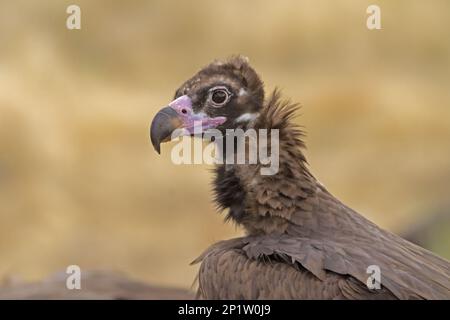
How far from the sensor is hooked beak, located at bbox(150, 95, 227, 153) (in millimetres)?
5781

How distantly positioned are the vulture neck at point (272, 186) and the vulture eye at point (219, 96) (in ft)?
0.67

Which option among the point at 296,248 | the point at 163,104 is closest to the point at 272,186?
the point at 296,248

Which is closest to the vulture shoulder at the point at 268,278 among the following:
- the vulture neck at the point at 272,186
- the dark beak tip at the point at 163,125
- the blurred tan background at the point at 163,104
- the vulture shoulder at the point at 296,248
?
the vulture shoulder at the point at 296,248

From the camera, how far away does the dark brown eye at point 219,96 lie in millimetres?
5809

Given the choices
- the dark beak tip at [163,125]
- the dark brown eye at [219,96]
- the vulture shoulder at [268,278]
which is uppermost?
the dark brown eye at [219,96]

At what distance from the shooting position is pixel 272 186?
217 inches

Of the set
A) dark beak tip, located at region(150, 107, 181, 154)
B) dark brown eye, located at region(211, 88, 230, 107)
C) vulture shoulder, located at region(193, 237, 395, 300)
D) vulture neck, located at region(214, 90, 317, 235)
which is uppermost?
dark brown eye, located at region(211, 88, 230, 107)

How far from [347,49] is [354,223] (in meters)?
9.69

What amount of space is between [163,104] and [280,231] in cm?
822

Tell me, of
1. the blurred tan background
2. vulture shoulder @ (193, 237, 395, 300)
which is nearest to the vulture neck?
vulture shoulder @ (193, 237, 395, 300)

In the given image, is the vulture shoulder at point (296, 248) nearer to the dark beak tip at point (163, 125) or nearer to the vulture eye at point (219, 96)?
the vulture eye at point (219, 96)

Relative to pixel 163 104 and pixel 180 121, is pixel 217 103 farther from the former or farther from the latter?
pixel 163 104

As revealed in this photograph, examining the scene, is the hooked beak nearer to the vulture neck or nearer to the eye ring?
the eye ring
